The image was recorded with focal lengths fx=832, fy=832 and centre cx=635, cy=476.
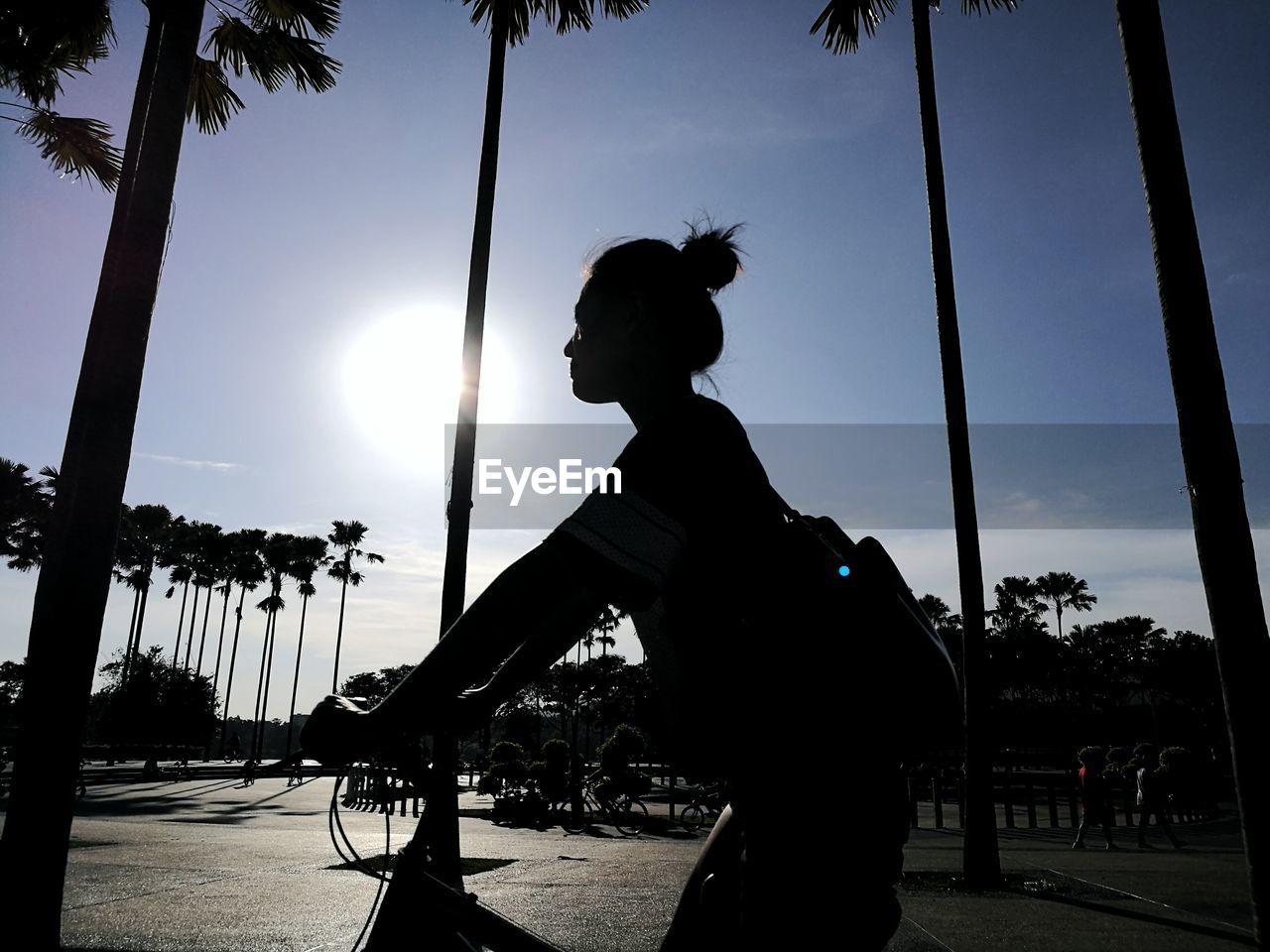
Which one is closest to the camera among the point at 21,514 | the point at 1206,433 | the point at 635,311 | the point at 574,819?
the point at 635,311

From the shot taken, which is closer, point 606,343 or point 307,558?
point 606,343

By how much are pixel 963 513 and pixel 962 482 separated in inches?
15.5

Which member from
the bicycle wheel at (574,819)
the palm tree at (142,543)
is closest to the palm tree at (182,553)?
the palm tree at (142,543)

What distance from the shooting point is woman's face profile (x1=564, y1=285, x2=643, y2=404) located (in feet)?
4.66

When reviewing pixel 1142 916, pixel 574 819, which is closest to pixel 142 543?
pixel 574 819

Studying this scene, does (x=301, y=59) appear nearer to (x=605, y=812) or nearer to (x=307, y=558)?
(x=605, y=812)

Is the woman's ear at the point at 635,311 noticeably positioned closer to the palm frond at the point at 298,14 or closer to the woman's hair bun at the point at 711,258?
the woman's hair bun at the point at 711,258

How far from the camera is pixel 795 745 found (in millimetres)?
1114

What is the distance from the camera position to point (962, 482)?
1019cm

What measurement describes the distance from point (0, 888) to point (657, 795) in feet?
104

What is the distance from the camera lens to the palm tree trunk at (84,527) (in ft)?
17.0

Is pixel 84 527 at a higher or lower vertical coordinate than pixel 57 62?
lower

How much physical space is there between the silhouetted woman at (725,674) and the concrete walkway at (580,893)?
0.17 feet

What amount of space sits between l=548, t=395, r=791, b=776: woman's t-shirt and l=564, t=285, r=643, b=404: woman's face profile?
23cm
